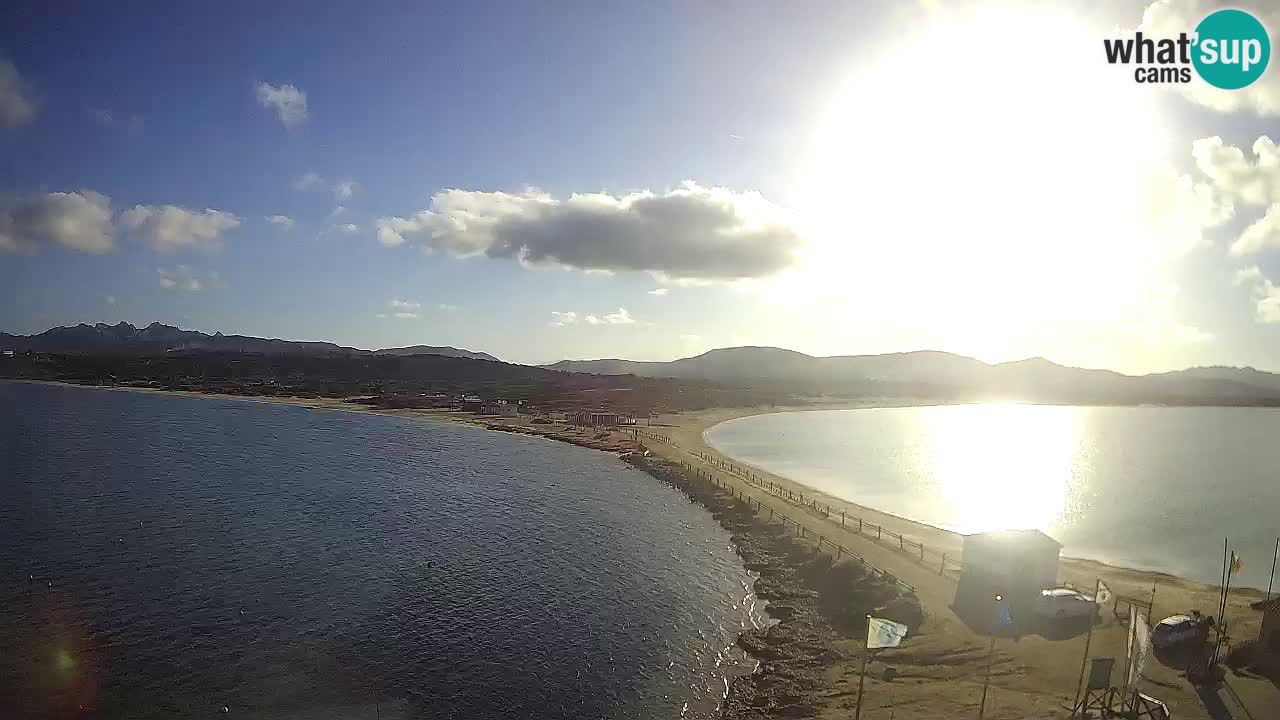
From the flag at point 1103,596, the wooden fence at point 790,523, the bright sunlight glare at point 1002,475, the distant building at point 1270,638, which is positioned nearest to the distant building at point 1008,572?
the flag at point 1103,596

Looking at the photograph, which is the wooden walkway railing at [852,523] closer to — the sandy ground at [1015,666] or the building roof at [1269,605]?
the sandy ground at [1015,666]

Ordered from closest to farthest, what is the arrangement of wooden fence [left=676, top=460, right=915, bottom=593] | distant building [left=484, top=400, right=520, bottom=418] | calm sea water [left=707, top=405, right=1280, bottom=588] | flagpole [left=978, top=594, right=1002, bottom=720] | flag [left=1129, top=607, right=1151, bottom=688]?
1. flag [left=1129, top=607, right=1151, bottom=688]
2. flagpole [left=978, top=594, right=1002, bottom=720]
3. wooden fence [left=676, top=460, right=915, bottom=593]
4. calm sea water [left=707, top=405, right=1280, bottom=588]
5. distant building [left=484, top=400, right=520, bottom=418]

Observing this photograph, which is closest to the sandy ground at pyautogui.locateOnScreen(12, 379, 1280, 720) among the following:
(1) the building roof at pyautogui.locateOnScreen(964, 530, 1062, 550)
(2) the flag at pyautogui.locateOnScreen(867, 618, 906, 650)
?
(2) the flag at pyautogui.locateOnScreen(867, 618, 906, 650)

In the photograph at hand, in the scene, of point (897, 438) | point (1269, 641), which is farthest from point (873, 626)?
point (897, 438)

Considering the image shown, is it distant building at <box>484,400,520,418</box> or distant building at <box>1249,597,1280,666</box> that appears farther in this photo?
distant building at <box>484,400,520,418</box>

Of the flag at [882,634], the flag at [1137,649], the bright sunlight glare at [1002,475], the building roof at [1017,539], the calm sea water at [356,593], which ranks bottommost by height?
the calm sea water at [356,593]

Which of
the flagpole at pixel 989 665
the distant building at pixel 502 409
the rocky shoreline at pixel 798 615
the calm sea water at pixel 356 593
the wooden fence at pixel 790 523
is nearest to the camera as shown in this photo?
the flagpole at pixel 989 665

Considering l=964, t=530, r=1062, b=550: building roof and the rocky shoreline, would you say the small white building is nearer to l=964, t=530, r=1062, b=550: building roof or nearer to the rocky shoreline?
l=964, t=530, r=1062, b=550: building roof
